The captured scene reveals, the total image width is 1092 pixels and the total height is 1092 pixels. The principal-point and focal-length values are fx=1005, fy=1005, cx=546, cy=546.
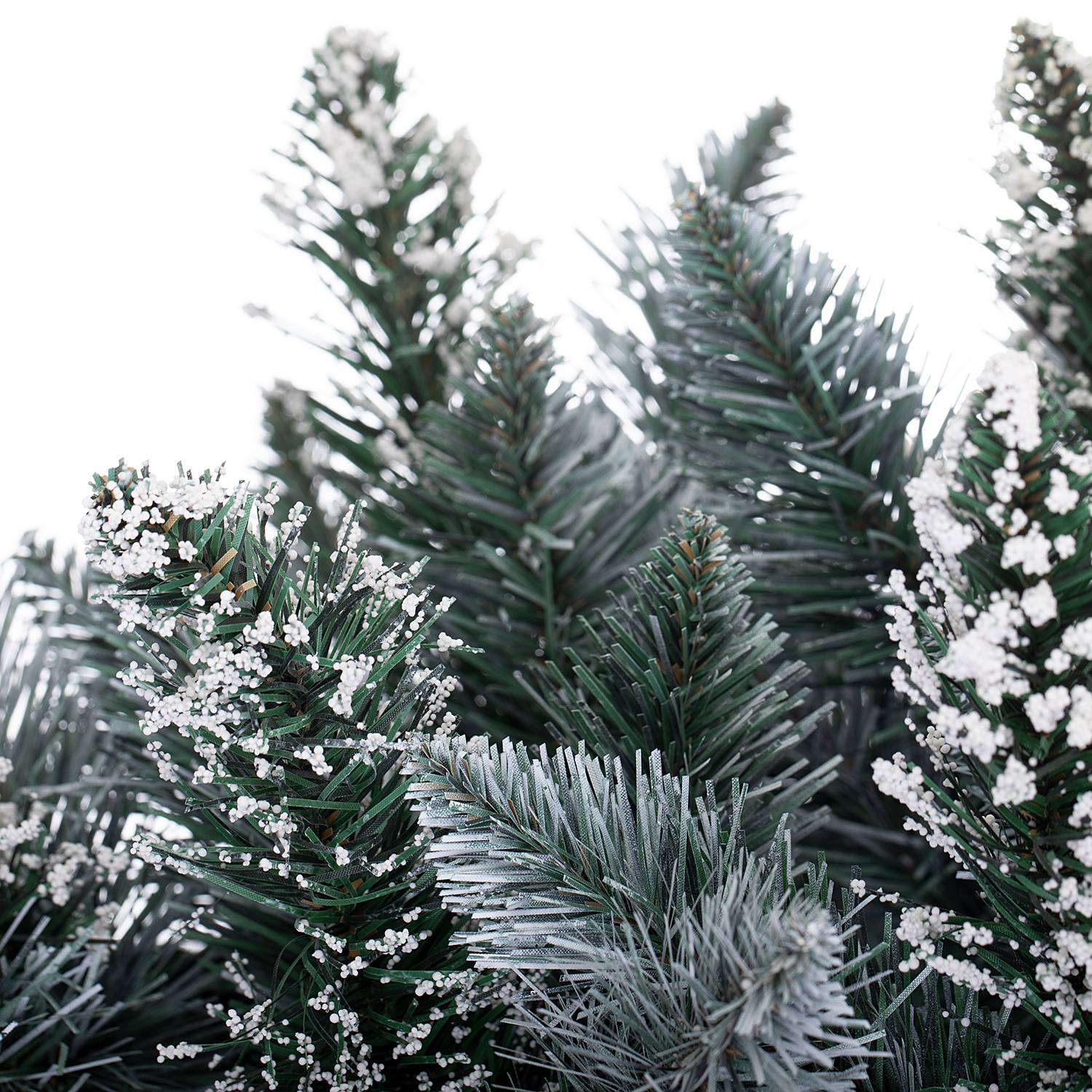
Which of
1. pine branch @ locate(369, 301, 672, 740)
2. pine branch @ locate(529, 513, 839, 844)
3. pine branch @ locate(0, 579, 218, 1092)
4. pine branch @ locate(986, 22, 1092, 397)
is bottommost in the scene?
pine branch @ locate(0, 579, 218, 1092)

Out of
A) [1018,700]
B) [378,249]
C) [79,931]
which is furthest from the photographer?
[378,249]

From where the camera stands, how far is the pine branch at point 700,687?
0.36m

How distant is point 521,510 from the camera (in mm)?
486

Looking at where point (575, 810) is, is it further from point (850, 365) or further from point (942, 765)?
point (850, 365)

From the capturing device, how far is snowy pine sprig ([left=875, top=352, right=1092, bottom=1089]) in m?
0.25

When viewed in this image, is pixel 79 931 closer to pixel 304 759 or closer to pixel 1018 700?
pixel 304 759

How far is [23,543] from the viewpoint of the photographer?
610 millimetres

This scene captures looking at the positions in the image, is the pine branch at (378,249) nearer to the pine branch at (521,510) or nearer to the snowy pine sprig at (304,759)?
the pine branch at (521,510)

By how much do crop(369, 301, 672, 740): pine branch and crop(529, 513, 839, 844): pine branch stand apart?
0.09m

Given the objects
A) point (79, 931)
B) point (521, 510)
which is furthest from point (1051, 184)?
point (79, 931)

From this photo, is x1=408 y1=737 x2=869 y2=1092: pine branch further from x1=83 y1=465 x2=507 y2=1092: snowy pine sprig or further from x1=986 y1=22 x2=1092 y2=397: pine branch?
x1=986 y1=22 x2=1092 y2=397: pine branch

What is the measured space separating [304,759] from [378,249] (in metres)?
0.42

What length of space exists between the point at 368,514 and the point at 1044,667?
377mm

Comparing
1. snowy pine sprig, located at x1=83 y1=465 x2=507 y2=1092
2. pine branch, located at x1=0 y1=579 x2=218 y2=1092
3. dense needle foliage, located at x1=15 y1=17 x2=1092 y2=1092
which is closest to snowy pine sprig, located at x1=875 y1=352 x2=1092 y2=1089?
dense needle foliage, located at x1=15 y1=17 x2=1092 y2=1092
